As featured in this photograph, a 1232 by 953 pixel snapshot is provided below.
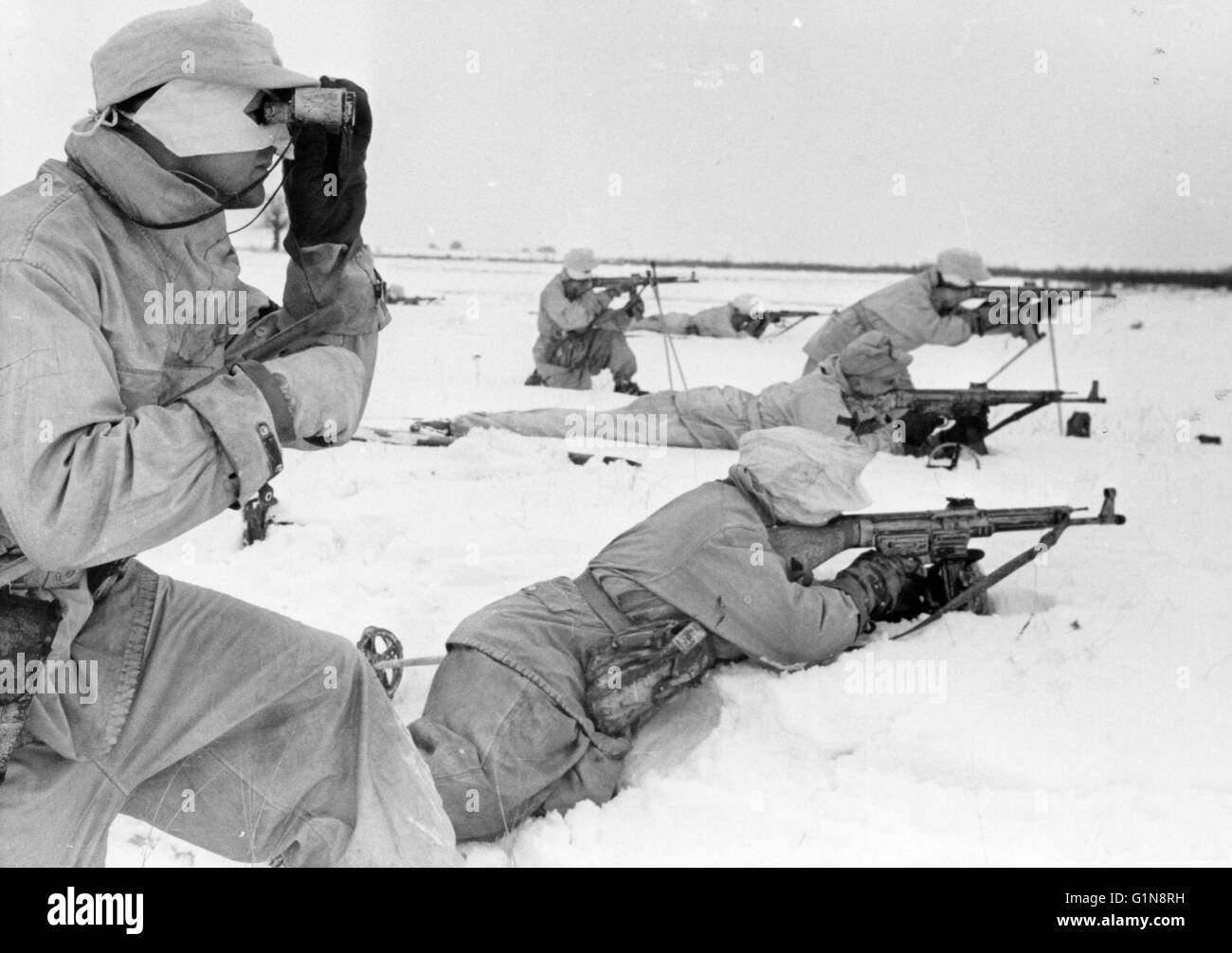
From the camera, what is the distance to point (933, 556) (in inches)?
140

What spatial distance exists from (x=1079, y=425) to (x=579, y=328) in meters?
4.05

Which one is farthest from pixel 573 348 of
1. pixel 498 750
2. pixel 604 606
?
pixel 498 750

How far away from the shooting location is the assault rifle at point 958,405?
20.5 ft

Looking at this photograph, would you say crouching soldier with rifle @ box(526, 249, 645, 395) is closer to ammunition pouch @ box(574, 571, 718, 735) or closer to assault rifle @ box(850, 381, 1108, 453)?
assault rifle @ box(850, 381, 1108, 453)

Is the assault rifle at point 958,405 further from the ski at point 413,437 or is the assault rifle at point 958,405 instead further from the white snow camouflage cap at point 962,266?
the ski at point 413,437

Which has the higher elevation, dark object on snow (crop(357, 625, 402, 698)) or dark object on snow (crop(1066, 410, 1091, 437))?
dark object on snow (crop(357, 625, 402, 698))

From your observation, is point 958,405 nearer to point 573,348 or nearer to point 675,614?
point 573,348

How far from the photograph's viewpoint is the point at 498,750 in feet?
8.34

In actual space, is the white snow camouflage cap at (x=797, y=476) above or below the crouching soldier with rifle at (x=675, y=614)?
above

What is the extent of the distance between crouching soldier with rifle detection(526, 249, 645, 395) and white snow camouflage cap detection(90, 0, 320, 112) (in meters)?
7.49

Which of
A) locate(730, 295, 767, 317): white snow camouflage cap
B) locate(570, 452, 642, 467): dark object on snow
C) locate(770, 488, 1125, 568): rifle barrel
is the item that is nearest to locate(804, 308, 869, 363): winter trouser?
locate(570, 452, 642, 467): dark object on snow

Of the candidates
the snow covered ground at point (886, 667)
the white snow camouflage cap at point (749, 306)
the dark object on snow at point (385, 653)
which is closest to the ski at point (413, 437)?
the snow covered ground at point (886, 667)

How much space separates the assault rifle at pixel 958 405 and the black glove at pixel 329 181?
4746mm

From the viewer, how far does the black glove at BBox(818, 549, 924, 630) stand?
3.37 m
